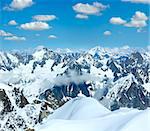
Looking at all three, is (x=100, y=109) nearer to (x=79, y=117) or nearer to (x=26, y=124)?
(x=79, y=117)

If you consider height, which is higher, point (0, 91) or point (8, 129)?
point (0, 91)

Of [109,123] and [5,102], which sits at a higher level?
[109,123]

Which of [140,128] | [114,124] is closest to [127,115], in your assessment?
[114,124]

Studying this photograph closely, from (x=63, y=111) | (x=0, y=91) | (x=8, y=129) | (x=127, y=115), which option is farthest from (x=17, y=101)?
(x=127, y=115)

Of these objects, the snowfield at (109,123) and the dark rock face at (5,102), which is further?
the dark rock face at (5,102)

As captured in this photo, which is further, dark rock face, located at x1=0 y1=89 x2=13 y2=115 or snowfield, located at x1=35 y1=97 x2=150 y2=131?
dark rock face, located at x1=0 y1=89 x2=13 y2=115

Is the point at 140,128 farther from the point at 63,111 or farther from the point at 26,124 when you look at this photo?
the point at 26,124

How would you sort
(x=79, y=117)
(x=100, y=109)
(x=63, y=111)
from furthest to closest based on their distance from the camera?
(x=63, y=111) → (x=100, y=109) → (x=79, y=117)

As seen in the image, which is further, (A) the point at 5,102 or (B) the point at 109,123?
(A) the point at 5,102

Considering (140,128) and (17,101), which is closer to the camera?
(140,128)

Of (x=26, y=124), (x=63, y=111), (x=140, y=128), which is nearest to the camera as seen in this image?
(x=140, y=128)
